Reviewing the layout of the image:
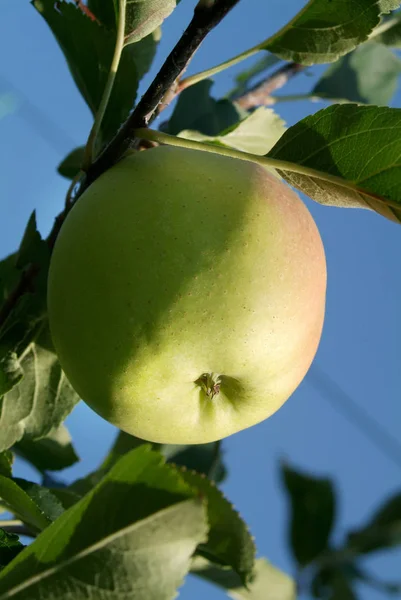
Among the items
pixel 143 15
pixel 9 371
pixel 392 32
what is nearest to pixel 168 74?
pixel 143 15

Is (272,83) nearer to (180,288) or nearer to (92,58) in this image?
(92,58)

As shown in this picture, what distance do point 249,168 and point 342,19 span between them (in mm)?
205

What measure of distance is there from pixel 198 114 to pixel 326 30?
1.07ft

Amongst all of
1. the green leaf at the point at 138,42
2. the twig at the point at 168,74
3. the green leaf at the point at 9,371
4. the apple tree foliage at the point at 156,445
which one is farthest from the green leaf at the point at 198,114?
the green leaf at the point at 9,371

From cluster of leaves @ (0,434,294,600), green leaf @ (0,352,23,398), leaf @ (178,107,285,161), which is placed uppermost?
leaf @ (178,107,285,161)

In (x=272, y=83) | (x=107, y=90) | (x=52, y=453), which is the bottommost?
(x=52, y=453)

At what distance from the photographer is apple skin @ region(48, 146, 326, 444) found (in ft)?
1.88

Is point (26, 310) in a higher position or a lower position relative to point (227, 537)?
higher

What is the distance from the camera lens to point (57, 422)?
2.86 ft

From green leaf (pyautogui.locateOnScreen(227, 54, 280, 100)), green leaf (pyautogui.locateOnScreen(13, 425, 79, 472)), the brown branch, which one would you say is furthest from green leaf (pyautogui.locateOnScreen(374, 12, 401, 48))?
green leaf (pyautogui.locateOnScreen(13, 425, 79, 472))

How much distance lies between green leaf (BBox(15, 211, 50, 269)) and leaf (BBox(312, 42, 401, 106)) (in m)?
0.87

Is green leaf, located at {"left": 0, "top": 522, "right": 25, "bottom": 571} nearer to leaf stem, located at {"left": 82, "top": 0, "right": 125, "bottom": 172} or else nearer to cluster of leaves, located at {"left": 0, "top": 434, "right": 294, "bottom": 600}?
cluster of leaves, located at {"left": 0, "top": 434, "right": 294, "bottom": 600}

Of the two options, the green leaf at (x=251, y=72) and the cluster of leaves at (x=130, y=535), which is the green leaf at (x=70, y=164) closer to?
the green leaf at (x=251, y=72)

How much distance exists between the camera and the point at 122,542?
1.59 ft
